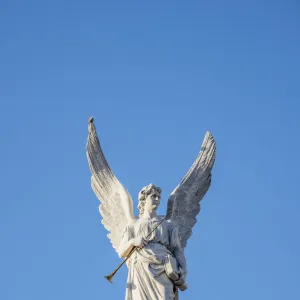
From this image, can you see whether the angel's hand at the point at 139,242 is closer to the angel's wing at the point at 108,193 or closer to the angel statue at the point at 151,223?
the angel statue at the point at 151,223

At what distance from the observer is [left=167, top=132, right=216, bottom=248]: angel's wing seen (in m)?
33.8

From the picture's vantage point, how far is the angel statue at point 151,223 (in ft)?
106

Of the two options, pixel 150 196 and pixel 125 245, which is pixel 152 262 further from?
pixel 150 196

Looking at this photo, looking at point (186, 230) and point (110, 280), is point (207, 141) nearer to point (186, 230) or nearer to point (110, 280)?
point (186, 230)

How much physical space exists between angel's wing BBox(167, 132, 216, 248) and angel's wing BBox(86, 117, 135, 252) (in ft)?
3.57

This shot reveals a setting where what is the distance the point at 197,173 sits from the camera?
34.2 metres

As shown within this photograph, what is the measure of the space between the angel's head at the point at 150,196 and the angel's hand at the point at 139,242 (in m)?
0.91

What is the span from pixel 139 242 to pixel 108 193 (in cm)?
195

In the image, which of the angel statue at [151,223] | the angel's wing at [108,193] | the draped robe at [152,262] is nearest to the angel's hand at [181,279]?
the angel statue at [151,223]

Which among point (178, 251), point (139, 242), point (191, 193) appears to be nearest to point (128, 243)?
point (139, 242)

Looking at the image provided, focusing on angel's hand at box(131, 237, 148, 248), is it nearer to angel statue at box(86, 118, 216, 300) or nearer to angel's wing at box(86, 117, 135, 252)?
angel statue at box(86, 118, 216, 300)

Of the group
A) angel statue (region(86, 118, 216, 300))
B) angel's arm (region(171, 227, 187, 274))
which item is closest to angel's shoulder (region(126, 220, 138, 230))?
angel statue (region(86, 118, 216, 300))

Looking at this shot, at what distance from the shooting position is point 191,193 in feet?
111
